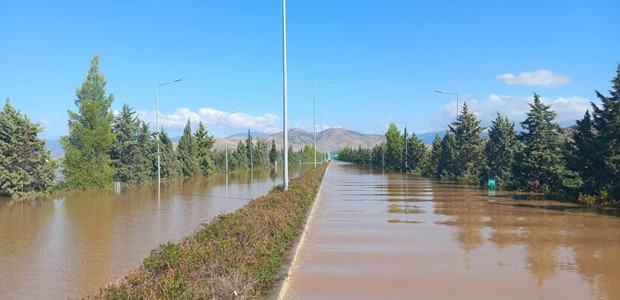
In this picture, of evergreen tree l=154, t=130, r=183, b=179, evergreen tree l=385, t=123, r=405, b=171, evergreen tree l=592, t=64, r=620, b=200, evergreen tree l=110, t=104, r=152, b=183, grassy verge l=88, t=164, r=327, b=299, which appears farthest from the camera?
evergreen tree l=385, t=123, r=405, b=171

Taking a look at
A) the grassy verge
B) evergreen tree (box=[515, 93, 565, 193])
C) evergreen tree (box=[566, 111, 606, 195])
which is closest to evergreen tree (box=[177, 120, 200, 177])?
evergreen tree (box=[515, 93, 565, 193])

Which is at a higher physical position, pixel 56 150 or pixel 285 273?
pixel 56 150

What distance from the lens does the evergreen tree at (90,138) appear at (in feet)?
112

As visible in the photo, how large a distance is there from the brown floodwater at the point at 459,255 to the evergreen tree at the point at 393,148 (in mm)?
48468

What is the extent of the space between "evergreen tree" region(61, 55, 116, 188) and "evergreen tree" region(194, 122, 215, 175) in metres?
27.7

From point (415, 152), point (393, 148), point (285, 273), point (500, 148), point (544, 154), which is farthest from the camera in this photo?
point (393, 148)

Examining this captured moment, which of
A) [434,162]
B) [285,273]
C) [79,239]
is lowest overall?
[79,239]

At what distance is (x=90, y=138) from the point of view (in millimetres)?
34781

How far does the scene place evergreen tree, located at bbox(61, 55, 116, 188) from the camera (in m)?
34.2

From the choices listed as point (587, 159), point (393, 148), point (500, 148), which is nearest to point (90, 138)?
point (500, 148)

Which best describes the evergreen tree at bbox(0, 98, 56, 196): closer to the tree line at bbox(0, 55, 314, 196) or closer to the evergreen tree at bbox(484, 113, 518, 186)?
the tree line at bbox(0, 55, 314, 196)

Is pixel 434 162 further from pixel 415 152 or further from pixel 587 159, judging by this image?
pixel 587 159

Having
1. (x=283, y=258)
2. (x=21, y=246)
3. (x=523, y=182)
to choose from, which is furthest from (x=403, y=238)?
(x=523, y=182)

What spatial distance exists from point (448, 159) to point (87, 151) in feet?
94.4
